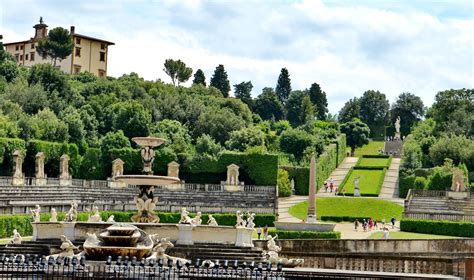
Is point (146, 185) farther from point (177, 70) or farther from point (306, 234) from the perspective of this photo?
point (177, 70)

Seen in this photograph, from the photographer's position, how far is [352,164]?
112188 mm

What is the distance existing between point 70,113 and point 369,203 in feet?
93.9

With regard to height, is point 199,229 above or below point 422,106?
below

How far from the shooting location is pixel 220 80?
145375mm

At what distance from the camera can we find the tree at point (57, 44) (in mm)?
123812

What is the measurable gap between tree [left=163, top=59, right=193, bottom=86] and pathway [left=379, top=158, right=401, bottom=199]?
40.7 m

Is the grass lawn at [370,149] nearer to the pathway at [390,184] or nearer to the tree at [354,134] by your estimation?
the tree at [354,134]

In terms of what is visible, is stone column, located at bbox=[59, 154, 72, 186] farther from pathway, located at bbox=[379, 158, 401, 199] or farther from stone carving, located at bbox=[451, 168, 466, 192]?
stone carving, located at bbox=[451, 168, 466, 192]

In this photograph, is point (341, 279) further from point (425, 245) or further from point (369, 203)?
point (369, 203)

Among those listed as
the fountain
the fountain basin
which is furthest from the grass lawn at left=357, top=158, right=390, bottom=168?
the fountain basin

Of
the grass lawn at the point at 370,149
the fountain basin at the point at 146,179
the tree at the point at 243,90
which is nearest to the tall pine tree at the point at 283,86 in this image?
the tree at the point at 243,90

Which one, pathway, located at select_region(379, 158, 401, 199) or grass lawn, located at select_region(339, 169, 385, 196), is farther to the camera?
grass lawn, located at select_region(339, 169, 385, 196)

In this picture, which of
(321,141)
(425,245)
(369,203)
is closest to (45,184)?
(369,203)

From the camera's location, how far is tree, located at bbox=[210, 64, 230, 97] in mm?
144750
